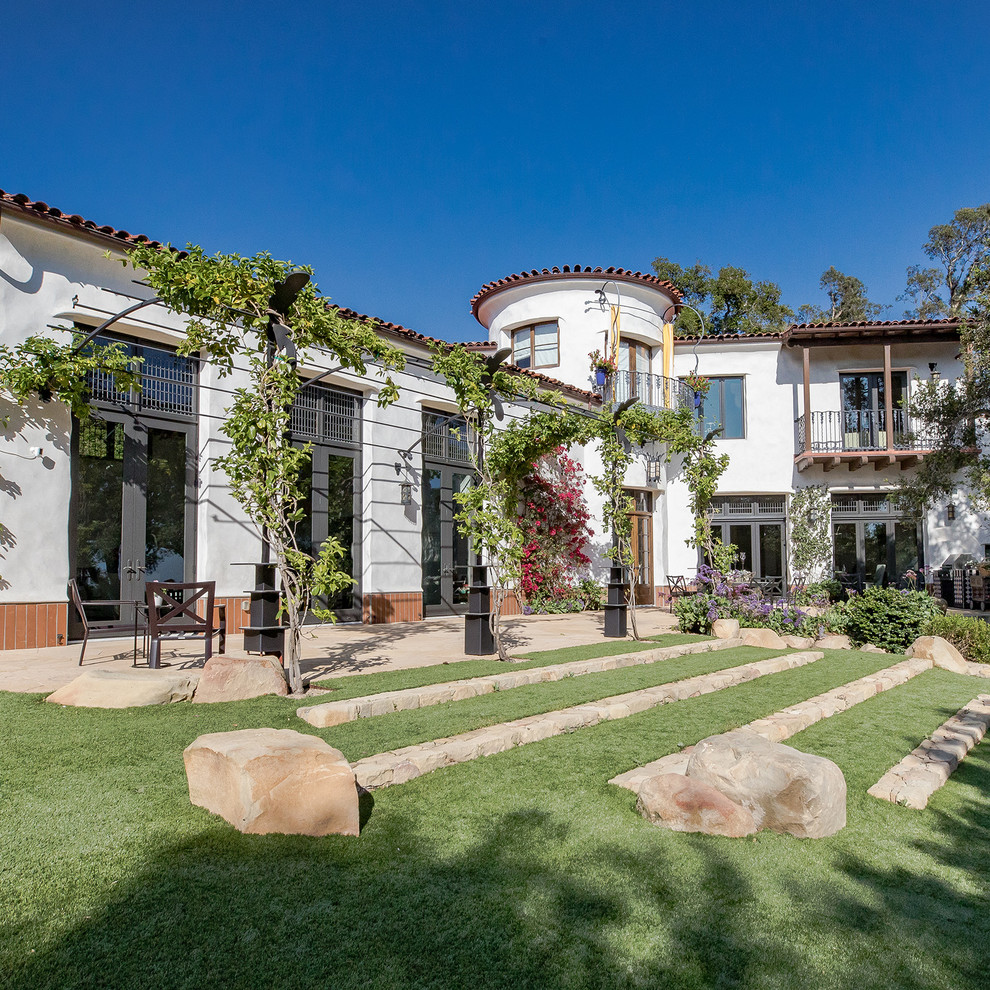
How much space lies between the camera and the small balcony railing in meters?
16.5

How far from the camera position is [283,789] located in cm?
299

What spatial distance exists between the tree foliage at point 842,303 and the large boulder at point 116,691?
28217 mm

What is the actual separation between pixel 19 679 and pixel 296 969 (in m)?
4.78

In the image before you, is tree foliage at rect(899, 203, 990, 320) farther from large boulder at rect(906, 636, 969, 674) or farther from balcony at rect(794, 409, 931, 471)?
large boulder at rect(906, 636, 969, 674)

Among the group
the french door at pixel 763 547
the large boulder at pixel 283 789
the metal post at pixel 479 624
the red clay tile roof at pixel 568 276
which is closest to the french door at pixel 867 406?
the french door at pixel 763 547

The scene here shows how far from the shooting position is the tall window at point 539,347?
54.6ft

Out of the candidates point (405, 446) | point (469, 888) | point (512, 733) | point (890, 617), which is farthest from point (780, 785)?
point (405, 446)

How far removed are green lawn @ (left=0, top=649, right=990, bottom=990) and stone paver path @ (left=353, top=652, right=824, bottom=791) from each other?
100 millimetres

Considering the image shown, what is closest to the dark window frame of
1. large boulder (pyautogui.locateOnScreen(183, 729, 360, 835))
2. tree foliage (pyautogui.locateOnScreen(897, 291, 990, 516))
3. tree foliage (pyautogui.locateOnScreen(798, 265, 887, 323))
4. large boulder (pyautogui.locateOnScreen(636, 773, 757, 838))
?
tree foliage (pyautogui.locateOnScreen(897, 291, 990, 516))

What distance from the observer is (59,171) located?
31.8 feet

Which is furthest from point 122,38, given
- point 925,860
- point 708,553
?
point 925,860

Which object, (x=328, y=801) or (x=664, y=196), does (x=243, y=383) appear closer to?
(x=328, y=801)

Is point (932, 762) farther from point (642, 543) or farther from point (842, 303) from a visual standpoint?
point (842, 303)

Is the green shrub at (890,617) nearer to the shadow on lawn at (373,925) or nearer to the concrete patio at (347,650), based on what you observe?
the concrete patio at (347,650)
